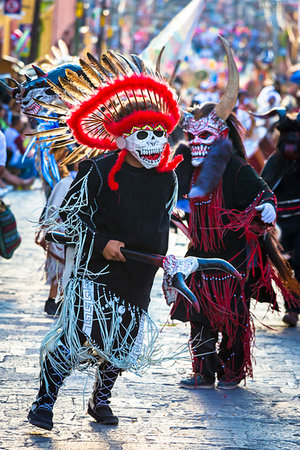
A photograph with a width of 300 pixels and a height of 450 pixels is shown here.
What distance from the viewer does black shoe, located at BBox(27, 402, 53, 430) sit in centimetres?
449

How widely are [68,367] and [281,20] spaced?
63.1 metres

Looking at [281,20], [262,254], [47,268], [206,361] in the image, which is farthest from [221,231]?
[281,20]

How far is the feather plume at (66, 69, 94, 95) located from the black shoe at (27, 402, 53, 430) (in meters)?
1.64

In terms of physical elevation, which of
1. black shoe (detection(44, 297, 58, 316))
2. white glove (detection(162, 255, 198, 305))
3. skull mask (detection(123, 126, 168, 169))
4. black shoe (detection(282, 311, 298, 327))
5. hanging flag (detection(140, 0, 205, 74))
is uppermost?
hanging flag (detection(140, 0, 205, 74))

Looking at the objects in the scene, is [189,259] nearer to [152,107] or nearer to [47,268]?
[152,107]

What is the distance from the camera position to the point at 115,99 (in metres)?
4.57

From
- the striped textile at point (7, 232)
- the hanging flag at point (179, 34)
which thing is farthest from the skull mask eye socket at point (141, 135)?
the hanging flag at point (179, 34)

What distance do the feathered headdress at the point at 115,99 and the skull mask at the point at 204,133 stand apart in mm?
1029

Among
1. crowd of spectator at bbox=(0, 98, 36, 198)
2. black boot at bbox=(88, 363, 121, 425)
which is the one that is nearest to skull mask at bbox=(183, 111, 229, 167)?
black boot at bbox=(88, 363, 121, 425)

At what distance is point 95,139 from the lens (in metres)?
4.70

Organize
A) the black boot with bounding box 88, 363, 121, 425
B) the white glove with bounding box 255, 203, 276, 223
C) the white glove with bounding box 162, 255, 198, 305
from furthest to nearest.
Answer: the white glove with bounding box 255, 203, 276, 223 < the black boot with bounding box 88, 363, 121, 425 < the white glove with bounding box 162, 255, 198, 305

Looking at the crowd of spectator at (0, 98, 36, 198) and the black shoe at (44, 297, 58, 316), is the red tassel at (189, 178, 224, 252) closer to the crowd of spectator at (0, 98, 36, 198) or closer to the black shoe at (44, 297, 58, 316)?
the black shoe at (44, 297, 58, 316)

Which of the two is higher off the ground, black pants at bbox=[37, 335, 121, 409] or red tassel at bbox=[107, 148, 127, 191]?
red tassel at bbox=[107, 148, 127, 191]

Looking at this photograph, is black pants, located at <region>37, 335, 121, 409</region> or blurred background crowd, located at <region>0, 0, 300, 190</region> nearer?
black pants, located at <region>37, 335, 121, 409</region>
